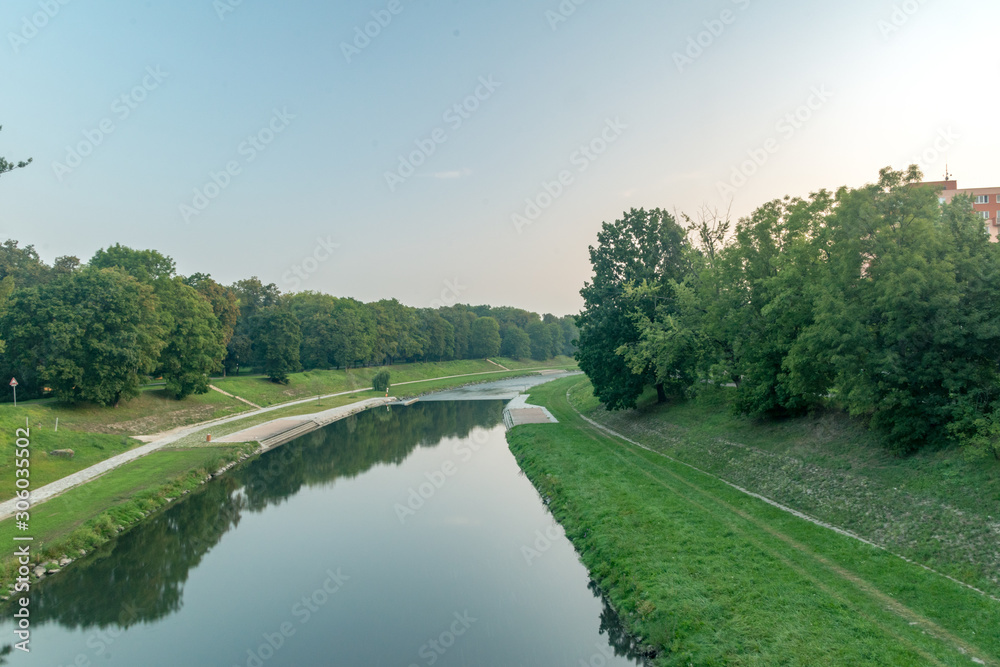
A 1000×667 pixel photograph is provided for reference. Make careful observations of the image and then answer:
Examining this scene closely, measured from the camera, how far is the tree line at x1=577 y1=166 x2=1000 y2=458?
16875 mm

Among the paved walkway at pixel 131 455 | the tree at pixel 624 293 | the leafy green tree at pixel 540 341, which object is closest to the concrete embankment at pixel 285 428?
the paved walkway at pixel 131 455

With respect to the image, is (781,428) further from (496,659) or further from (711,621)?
(496,659)

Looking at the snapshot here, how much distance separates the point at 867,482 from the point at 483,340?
11315 centimetres

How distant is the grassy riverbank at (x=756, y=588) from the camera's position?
11.1 meters

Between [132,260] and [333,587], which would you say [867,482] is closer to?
[333,587]

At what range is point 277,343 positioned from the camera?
71.0 metres

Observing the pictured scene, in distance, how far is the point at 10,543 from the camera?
57.8 ft

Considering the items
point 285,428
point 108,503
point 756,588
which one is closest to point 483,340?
point 285,428

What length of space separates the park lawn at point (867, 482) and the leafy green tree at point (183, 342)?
39.7 metres

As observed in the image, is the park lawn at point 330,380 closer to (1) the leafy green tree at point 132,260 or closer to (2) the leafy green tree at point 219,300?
(2) the leafy green tree at point 219,300

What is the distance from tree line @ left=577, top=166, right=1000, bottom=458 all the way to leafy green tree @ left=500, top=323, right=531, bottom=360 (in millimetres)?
108938

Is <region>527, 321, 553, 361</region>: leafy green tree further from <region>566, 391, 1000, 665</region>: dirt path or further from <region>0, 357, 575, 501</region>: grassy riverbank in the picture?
<region>566, 391, 1000, 665</region>: dirt path

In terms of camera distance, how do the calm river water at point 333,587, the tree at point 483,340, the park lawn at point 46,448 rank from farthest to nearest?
1. the tree at point 483,340
2. the park lawn at point 46,448
3. the calm river water at point 333,587

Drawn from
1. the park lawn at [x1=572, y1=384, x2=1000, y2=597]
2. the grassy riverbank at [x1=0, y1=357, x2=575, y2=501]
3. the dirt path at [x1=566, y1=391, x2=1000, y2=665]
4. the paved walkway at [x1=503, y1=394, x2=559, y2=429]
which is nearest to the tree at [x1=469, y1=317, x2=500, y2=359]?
the grassy riverbank at [x1=0, y1=357, x2=575, y2=501]
